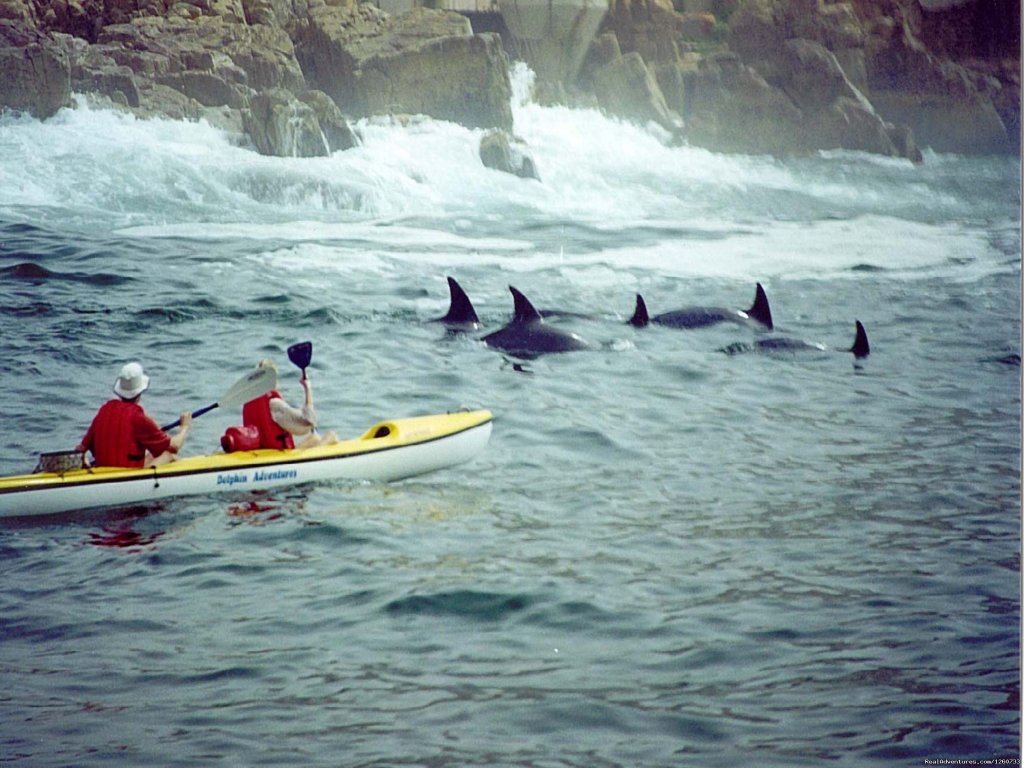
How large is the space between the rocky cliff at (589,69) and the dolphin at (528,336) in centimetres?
132

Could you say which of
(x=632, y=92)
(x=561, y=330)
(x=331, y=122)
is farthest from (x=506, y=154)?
(x=561, y=330)

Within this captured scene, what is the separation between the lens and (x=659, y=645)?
4.91 metres

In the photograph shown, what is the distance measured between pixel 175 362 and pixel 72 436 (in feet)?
3.10

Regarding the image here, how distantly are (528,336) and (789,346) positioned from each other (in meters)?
1.64

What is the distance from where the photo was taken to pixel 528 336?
830 cm

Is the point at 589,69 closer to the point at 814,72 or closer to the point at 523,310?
the point at 814,72

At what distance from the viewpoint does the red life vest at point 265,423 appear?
606 centimetres

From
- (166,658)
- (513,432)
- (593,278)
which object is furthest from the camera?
(593,278)

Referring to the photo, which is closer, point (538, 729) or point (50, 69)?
point (538, 729)

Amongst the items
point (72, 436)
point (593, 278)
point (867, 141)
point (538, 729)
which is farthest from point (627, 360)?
point (538, 729)

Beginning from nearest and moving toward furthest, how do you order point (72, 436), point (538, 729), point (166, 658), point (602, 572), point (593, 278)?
1. point (538, 729)
2. point (166, 658)
3. point (602, 572)
4. point (72, 436)
5. point (593, 278)

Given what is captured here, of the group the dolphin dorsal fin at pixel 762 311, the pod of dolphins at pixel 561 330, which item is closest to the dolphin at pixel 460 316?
the pod of dolphins at pixel 561 330

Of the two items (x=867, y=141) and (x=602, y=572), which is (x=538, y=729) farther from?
(x=867, y=141)

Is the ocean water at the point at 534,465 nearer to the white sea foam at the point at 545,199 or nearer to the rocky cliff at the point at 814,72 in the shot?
the white sea foam at the point at 545,199
